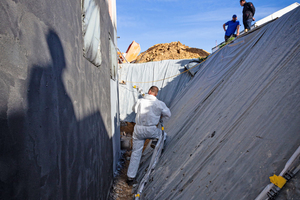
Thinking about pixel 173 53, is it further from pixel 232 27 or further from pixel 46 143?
pixel 46 143

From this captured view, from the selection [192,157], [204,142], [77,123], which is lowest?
[192,157]

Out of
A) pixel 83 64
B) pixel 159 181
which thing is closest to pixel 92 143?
pixel 83 64

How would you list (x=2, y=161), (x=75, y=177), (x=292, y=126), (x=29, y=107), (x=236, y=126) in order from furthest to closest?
1. (x=236, y=126)
2. (x=75, y=177)
3. (x=292, y=126)
4. (x=29, y=107)
5. (x=2, y=161)

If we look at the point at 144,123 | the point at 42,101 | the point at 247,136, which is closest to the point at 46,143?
the point at 42,101

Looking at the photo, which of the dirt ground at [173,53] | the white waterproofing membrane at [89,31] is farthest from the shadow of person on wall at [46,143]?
the dirt ground at [173,53]

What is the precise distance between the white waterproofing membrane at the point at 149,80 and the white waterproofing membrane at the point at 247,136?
15.0 feet

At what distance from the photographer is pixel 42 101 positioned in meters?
0.83

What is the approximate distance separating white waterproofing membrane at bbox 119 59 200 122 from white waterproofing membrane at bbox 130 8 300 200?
4.59 meters

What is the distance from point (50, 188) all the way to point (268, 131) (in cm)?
159

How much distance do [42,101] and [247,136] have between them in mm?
1607

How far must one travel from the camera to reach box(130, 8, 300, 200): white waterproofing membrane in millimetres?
1158

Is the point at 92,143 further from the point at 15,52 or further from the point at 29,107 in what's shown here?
the point at 15,52

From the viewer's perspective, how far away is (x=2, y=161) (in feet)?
1.84

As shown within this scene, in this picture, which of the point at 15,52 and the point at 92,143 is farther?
the point at 92,143
